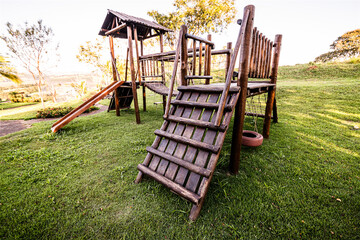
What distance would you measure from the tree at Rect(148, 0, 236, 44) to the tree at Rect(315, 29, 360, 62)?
2271cm

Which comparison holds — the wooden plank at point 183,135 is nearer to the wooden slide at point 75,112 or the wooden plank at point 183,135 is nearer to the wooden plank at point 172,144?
the wooden plank at point 172,144

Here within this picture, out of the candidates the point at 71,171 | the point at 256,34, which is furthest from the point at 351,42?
the point at 71,171

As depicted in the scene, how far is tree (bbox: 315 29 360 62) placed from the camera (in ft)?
74.3

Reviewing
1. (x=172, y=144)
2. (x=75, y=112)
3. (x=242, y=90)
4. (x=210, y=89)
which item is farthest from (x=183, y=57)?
(x=75, y=112)

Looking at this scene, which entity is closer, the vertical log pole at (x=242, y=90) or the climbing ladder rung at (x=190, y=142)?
the climbing ladder rung at (x=190, y=142)

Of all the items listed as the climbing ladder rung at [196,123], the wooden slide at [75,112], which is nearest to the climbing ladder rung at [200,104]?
the climbing ladder rung at [196,123]

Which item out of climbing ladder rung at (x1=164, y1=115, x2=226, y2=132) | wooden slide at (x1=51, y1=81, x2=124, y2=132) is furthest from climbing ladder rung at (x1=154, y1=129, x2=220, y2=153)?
wooden slide at (x1=51, y1=81, x2=124, y2=132)

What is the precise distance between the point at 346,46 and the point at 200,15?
27069 mm

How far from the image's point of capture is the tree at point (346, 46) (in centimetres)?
2266

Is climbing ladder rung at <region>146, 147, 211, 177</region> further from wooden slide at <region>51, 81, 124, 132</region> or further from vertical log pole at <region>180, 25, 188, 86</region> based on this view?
wooden slide at <region>51, 81, 124, 132</region>

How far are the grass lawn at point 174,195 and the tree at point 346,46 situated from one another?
3070cm

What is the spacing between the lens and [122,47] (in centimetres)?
1888

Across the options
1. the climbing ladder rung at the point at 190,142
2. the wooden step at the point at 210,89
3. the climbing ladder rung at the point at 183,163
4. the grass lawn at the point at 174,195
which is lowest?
the grass lawn at the point at 174,195

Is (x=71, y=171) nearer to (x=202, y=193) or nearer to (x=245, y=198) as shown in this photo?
(x=202, y=193)
